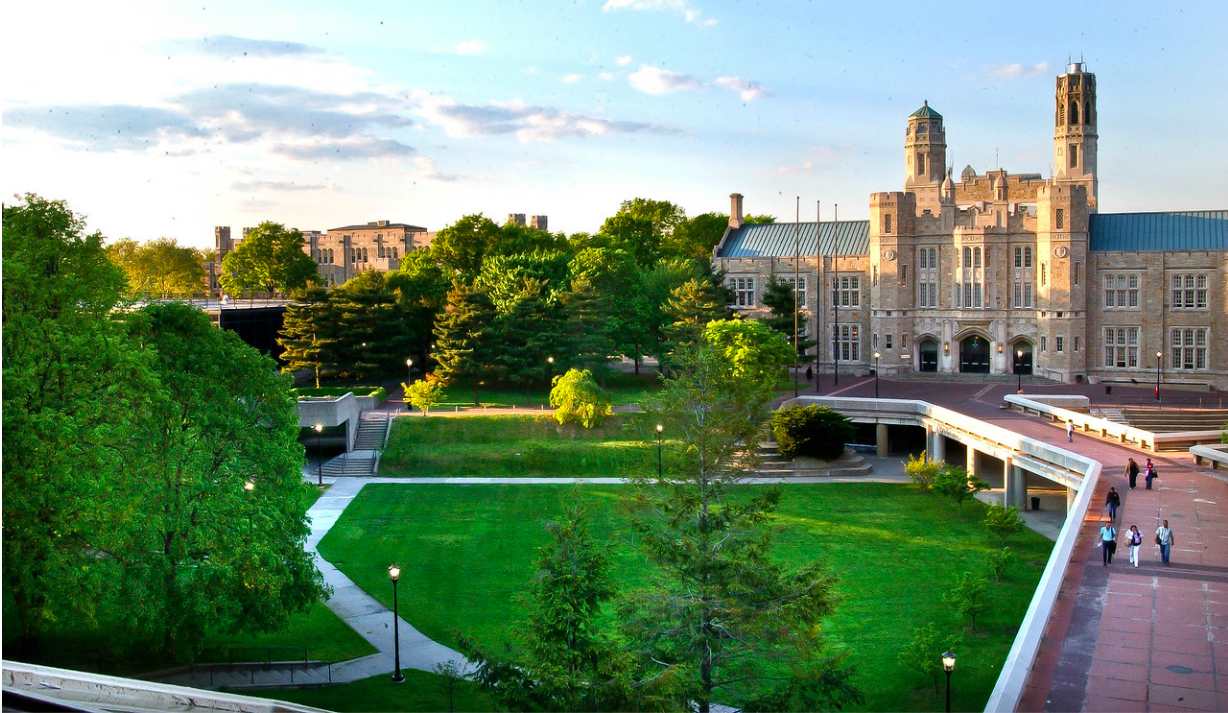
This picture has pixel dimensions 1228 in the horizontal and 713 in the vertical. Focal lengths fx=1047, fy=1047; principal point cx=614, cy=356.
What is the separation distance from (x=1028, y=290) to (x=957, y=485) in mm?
30079

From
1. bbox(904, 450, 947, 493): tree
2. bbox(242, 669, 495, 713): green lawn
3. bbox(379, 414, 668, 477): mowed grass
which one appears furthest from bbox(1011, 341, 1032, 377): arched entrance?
bbox(242, 669, 495, 713): green lawn

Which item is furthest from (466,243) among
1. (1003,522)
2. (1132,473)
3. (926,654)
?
(926,654)

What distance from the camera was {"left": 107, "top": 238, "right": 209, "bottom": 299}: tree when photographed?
10565 centimetres

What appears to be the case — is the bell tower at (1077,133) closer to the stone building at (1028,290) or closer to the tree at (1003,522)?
the stone building at (1028,290)

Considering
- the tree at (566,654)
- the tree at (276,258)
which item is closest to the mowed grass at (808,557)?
the tree at (566,654)

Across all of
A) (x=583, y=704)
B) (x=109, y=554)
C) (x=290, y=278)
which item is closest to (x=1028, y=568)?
(x=583, y=704)

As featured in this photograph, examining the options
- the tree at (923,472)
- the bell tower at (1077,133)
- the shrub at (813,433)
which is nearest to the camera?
the tree at (923,472)

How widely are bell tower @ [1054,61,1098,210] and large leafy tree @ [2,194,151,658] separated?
75.7m

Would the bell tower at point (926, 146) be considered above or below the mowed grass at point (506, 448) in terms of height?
above

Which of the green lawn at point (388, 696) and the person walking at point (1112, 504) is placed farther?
the person walking at point (1112, 504)

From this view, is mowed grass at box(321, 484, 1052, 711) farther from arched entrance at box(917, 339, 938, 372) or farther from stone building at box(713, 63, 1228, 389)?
arched entrance at box(917, 339, 938, 372)

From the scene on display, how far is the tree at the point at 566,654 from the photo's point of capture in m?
16.0

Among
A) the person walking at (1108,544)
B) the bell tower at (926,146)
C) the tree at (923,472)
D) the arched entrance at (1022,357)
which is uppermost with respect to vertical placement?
the bell tower at (926,146)

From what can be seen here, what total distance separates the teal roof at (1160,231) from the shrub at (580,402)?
33.5 m
